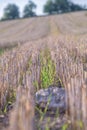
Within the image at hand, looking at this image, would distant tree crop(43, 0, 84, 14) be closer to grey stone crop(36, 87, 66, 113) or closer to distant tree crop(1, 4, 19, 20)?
distant tree crop(1, 4, 19, 20)

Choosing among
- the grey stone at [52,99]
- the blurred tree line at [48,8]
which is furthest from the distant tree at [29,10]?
the grey stone at [52,99]

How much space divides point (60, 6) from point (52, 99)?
231 ft

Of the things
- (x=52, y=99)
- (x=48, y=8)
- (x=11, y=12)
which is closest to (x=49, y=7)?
(x=48, y=8)

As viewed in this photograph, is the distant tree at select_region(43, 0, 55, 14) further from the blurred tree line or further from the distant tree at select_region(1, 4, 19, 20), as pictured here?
the distant tree at select_region(1, 4, 19, 20)

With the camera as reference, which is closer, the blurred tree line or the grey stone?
the grey stone

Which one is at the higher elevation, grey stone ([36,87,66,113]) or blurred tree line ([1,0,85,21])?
grey stone ([36,87,66,113])

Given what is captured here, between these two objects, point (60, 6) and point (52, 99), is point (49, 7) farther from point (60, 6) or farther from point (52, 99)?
point (52, 99)

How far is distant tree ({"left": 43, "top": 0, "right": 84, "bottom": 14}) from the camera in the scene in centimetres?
7312

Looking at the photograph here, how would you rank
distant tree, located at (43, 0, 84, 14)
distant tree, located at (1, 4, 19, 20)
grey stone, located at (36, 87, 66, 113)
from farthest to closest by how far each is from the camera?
distant tree, located at (1, 4, 19, 20), distant tree, located at (43, 0, 84, 14), grey stone, located at (36, 87, 66, 113)

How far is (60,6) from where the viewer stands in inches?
2876

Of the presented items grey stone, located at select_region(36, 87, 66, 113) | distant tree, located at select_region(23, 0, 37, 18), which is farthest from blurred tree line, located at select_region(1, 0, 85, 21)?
grey stone, located at select_region(36, 87, 66, 113)

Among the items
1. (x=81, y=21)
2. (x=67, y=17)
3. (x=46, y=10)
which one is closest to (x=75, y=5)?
(x=46, y=10)

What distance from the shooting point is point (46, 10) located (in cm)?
7538

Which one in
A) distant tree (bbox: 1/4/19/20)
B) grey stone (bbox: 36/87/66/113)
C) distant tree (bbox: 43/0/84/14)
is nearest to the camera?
grey stone (bbox: 36/87/66/113)
